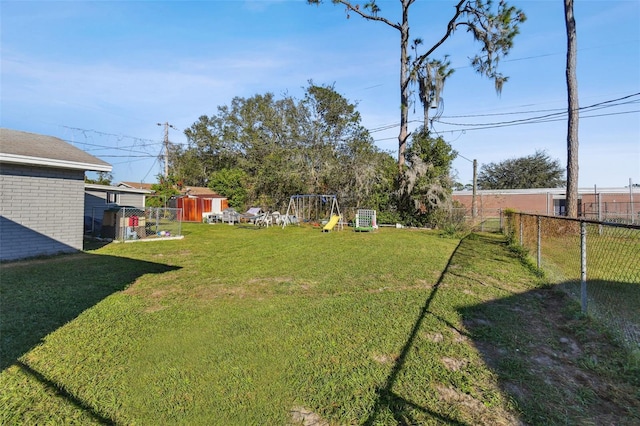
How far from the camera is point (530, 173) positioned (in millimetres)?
45250

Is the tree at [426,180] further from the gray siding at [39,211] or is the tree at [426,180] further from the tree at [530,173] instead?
the tree at [530,173]

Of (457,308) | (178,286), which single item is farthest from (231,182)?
(457,308)

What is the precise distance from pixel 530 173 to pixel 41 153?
52.3m

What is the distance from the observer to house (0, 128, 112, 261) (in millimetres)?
7516

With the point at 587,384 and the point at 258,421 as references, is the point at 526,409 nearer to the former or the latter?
the point at 587,384

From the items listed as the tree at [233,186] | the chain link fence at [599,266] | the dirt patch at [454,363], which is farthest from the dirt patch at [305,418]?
the tree at [233,186]

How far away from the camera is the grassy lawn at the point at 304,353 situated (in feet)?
7.39

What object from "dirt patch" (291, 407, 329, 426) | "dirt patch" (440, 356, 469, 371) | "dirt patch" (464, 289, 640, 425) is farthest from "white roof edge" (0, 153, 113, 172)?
"dirt patch" (464, 289, 640, 425)

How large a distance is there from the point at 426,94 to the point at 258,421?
62.7ft

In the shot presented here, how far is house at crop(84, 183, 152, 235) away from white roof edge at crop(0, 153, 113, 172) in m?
2.87

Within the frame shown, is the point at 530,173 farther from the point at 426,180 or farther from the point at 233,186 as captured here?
the point at 233,186

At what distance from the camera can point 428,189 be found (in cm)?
1739

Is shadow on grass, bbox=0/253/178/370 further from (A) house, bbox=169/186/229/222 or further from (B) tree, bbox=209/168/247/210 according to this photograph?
(B) tree, bbox=209/168/247/210

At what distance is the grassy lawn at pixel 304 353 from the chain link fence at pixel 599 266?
0.27 meters
